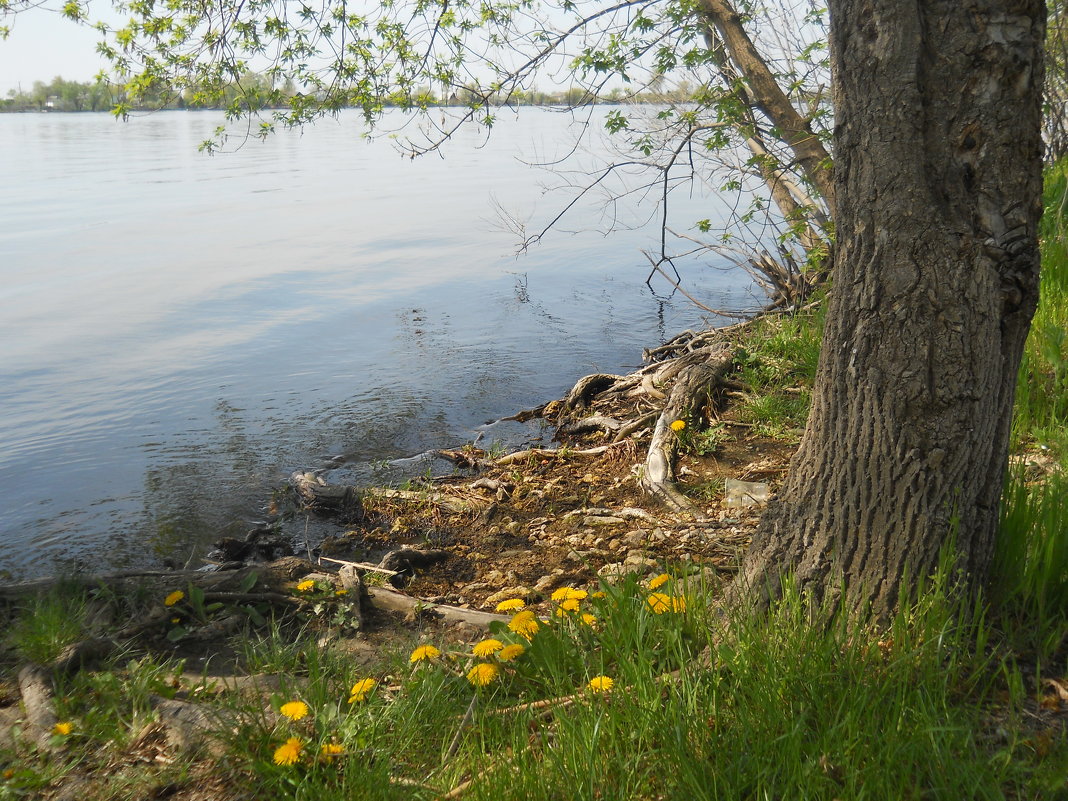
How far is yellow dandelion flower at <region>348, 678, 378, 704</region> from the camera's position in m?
2.62

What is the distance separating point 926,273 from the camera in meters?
2.60

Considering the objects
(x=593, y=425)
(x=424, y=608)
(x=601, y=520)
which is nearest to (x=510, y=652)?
(x=424, y=608)

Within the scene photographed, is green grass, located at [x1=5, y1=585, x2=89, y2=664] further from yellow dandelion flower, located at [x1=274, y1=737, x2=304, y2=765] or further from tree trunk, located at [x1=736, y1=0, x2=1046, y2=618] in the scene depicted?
tree trunk, located at [x1=736, y1=0, x2=1046, y2=618]

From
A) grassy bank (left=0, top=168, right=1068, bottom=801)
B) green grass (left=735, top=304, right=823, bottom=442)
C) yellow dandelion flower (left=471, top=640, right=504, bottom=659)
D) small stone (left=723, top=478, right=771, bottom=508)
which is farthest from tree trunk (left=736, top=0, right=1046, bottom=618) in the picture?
green grass (left=735, top=304, right=823, bottom=442)

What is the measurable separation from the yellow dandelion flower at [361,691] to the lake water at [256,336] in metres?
3.63

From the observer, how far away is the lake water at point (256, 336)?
A: 712cm

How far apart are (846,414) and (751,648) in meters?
0.84

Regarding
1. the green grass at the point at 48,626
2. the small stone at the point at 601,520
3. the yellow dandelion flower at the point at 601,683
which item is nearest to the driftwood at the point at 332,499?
the small stone at the point at 601,520

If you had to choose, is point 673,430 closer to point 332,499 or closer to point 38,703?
point 332,499

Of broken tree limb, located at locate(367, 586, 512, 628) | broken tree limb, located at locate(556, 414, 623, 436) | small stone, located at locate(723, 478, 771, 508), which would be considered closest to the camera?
broken tree limb, located at locate(367, 586, 512, 628)

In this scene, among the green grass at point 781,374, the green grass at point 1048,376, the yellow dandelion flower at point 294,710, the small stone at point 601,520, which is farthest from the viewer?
the green grass at point 781,374

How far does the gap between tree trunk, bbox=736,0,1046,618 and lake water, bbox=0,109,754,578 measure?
4705mm

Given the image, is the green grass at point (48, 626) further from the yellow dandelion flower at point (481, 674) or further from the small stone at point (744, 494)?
the small stone at point (744, 494)

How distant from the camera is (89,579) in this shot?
4.05 meters
